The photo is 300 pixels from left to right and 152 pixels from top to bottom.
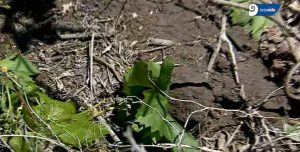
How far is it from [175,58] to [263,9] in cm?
45

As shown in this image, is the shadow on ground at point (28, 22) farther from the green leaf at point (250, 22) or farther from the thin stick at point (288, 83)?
the thin stick at point (288, 83)

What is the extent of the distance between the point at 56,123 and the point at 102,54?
1.72 ft

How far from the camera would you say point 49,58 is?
2707 millimetres

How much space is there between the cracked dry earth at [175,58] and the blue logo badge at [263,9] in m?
0.12

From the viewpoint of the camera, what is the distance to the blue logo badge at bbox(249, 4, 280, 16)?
2.46 metres

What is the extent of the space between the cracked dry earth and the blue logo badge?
0.38 feet

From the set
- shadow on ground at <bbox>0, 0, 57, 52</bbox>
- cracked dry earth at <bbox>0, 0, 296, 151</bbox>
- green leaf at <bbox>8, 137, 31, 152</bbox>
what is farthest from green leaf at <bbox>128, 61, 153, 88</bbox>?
shadow on ground at <bbox>0, 0, 57, 52</bbox>

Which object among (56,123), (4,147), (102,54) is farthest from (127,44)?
(4,147)

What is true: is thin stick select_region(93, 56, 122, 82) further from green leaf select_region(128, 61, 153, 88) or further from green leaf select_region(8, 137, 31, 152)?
green leaf select_region(8, 137, 31, 152)

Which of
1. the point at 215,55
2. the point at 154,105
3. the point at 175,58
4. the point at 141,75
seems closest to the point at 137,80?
the point at 141,75

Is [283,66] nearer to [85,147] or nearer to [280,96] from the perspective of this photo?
[280,96]

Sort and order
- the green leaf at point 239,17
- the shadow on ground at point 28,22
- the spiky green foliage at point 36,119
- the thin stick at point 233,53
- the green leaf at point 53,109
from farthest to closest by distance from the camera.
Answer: the shadow on ground at point 28,22, the green leaf at point 239,17, the thin stick at point 233,53, the green leaf at point 53,109, the spiky green foliage at point 36,119

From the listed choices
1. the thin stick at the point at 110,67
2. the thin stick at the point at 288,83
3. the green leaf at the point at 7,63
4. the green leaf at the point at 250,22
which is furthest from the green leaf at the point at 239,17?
the green leaf at the point at 7,63

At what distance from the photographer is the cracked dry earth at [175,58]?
237 centimetres
